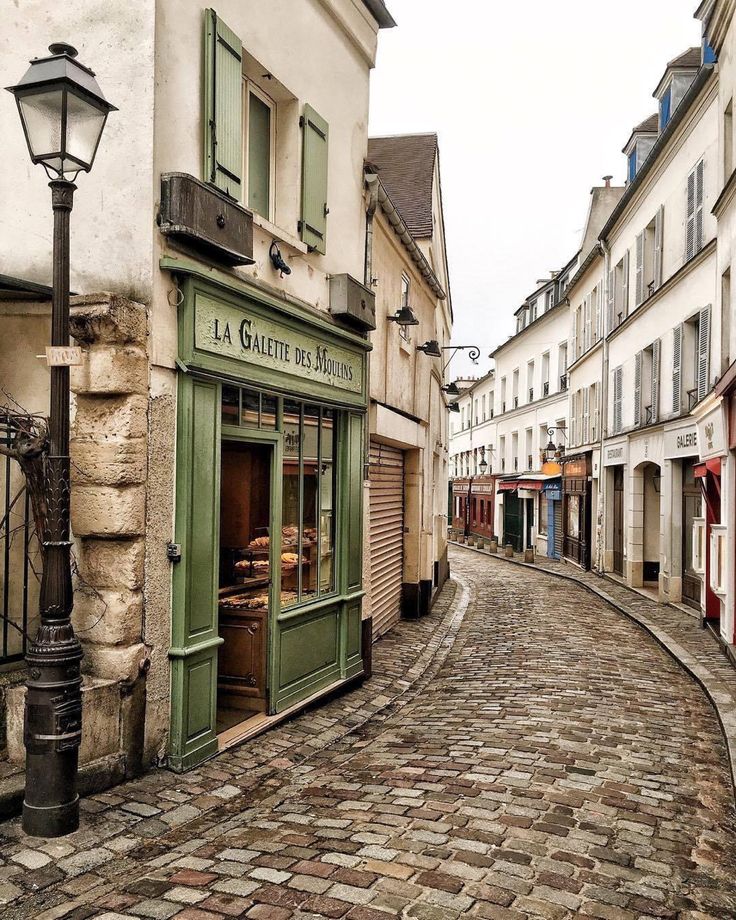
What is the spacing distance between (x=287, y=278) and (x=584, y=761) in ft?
15.4

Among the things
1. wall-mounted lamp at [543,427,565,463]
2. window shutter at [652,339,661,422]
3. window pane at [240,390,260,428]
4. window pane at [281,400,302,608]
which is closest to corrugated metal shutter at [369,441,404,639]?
window pane at [281,400,302,608]

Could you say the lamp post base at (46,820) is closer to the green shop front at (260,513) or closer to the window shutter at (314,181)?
the green shop front at (260,513)

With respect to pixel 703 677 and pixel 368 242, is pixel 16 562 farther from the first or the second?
pixel 703 677

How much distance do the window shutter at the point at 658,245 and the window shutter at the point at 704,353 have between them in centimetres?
275

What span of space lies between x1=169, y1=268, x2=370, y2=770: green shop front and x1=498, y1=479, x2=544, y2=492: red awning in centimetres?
2208

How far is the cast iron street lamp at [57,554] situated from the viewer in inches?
165

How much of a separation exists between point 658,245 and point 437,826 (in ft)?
46.8

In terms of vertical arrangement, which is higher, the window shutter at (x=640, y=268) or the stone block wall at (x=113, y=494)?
the window shutter at (x=640, y=268)

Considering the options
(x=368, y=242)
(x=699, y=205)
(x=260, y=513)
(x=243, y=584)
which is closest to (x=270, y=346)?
(x=260, y=513)

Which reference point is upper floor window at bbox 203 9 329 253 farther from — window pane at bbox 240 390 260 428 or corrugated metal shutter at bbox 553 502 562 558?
corrugated metal shutter at bbox 553 502 562 558

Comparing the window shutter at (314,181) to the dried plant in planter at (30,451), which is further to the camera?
the window shutter at (314,181)

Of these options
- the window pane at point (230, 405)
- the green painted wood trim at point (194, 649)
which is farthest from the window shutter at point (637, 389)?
the green painted wood trim at point (194, 649)

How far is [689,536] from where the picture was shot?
14859mm

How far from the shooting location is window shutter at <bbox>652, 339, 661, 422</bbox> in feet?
53.1
